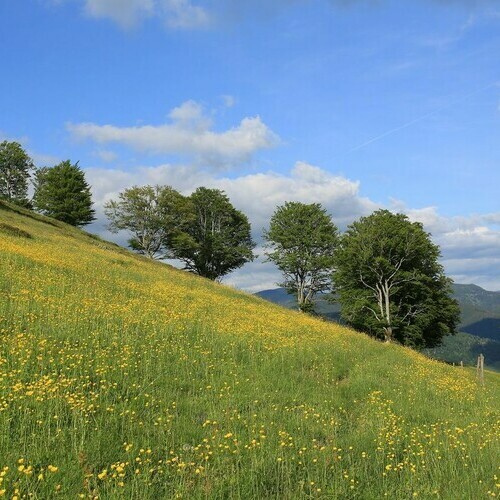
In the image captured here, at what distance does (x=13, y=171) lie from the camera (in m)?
83.1

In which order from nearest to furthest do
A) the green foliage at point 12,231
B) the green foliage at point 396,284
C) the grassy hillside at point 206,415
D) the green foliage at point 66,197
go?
the grassy hillside at point 206,415
the green foliage at point 12,231
the green foliage at point 396,284
the green foliage at point 66,197

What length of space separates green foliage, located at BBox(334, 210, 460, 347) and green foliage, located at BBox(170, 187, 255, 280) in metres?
25.4

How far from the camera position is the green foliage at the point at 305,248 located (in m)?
65.9

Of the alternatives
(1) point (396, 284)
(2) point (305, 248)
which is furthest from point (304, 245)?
(1) point (396, 284)

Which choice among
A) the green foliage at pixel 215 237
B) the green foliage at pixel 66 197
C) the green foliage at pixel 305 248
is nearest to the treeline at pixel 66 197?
the green foliage at pixel 66 197

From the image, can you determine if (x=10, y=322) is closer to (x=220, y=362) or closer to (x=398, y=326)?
A: (x=220, y=362)

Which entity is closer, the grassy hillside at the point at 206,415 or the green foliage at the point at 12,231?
A: the grassy hillside at the point at 206,415

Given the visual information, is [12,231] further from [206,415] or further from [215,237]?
[215,237]

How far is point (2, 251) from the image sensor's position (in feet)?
75.3

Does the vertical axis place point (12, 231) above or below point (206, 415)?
above

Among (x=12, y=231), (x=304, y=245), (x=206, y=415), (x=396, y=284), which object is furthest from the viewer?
(x=304, y=245)

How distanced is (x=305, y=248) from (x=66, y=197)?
39111 millimetres

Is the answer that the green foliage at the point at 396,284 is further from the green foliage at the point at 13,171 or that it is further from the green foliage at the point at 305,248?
the green foliage at the point at 13,171

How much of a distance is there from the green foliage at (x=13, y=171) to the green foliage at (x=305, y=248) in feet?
158
